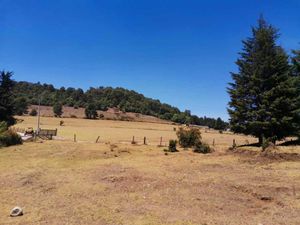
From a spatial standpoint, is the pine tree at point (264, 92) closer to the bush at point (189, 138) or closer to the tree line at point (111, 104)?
the bush at point (189, 138)

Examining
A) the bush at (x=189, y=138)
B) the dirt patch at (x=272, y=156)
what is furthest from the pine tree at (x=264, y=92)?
the dirt patch at (x=272, y=156)

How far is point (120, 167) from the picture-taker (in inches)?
800

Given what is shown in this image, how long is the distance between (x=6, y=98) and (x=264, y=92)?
34.2m

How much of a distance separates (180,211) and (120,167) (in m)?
9.85

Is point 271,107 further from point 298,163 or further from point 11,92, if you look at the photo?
point 11,92

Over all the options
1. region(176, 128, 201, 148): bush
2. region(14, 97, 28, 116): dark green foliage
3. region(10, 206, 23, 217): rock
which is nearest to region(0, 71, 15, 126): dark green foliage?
region(14, 97, 28, 116): dark green foliage

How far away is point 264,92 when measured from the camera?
34.5 metres

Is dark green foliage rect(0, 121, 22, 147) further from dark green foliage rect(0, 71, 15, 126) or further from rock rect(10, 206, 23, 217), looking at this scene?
rock rect(10, 206, 23, 217)

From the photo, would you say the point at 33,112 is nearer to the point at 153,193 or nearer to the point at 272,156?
the point at 272,156

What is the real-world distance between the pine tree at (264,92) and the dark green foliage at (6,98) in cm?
3059

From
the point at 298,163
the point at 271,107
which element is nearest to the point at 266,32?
the point at 271,107

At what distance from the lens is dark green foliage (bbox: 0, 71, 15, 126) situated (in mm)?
47250

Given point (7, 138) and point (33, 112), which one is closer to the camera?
point (7, 138)

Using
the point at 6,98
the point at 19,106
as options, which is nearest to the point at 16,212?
the point at 6,98
